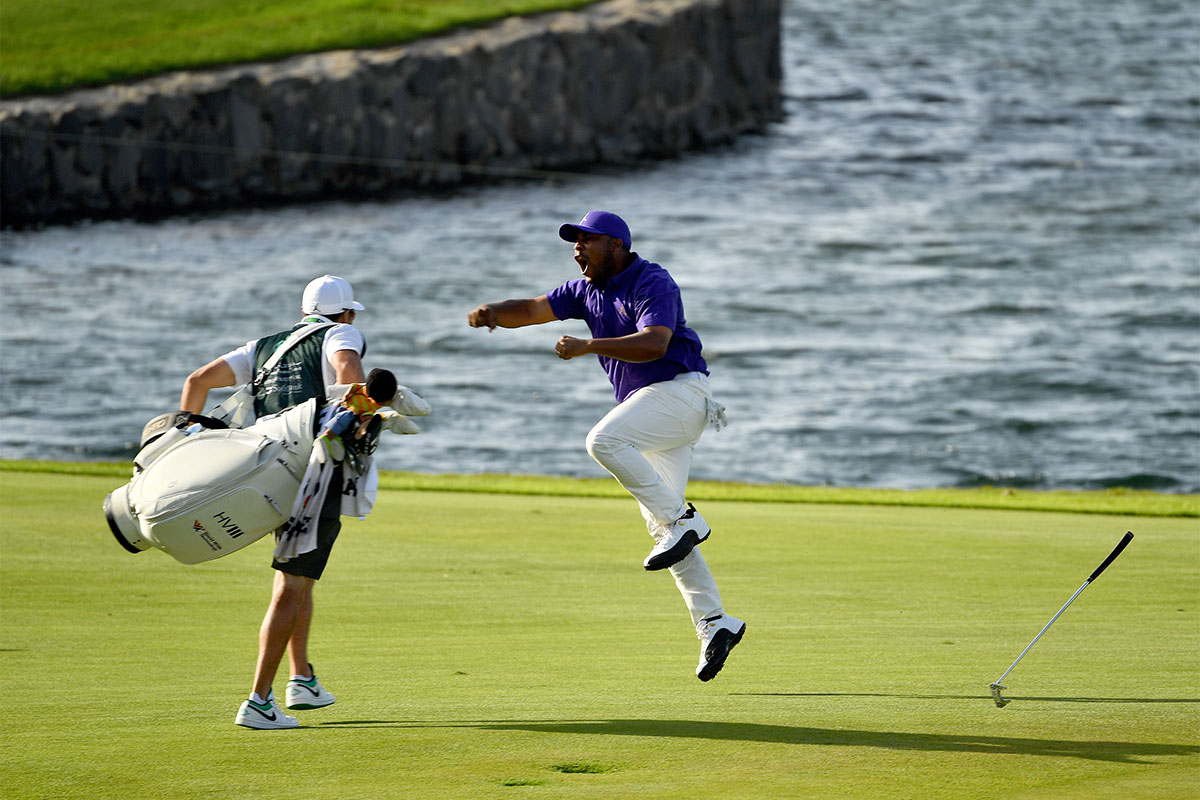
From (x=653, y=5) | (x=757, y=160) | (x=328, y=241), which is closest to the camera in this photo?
(x=328, y=241)

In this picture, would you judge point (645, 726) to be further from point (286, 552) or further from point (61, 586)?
point (61, 586)

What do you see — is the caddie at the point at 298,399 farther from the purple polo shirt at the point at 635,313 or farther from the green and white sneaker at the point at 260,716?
the purple polo shirt at the point at 635,313

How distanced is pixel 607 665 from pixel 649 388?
1.15 metres

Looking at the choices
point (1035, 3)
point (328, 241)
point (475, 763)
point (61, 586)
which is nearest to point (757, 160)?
point (328, 241)

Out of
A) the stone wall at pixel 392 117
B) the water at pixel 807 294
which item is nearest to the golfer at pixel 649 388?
the water at pixel 807 294

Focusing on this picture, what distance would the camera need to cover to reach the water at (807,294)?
20641 millimetres

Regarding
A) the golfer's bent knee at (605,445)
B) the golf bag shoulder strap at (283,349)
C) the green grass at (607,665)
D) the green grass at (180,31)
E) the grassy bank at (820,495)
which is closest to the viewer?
the green grass at (607,665)

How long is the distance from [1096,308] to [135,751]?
89.8 ft

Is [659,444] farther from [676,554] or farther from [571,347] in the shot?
[571,347]

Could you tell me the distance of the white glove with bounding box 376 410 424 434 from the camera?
507cm

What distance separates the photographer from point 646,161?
1417 inches

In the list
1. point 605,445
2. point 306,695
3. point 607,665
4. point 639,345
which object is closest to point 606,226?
point 639,345

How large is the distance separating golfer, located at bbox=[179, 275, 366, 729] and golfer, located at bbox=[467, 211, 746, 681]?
53 cm

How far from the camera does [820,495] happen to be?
40.6 feet
